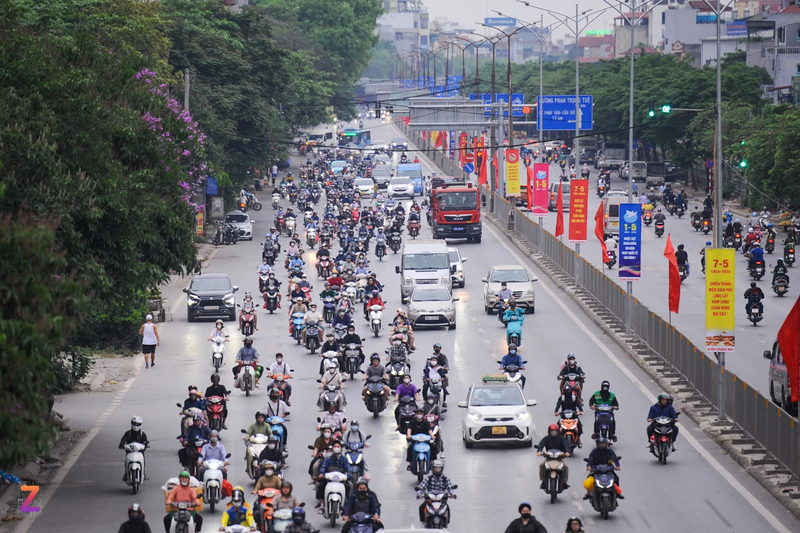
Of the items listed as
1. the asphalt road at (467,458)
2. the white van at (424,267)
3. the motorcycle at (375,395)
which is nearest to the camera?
the asphalt road at (467,458)

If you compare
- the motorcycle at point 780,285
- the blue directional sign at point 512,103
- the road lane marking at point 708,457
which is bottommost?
the road lane marking at point 708,457

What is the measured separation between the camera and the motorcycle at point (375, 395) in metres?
27.5

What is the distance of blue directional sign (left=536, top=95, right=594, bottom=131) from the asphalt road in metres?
33.1

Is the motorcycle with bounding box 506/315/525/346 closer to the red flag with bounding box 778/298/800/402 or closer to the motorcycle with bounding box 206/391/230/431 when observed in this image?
the motorcycle with bounding box 206/391/230/431

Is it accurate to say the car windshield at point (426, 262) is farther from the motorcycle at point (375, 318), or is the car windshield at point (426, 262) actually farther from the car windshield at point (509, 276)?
the motorcycle at point (375, 318)

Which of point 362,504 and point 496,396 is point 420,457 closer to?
point 496,396

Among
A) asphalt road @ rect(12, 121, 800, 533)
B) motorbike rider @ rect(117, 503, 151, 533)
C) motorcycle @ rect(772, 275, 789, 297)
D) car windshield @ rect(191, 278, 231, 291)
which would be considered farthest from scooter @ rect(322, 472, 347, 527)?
motorcycle @ rect(772, 275, 789, 297)

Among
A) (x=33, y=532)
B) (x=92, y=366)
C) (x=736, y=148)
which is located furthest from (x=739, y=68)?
(x=33, y=532)

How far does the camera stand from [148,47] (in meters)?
59.4

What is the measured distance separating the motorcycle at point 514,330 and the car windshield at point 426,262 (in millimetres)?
9933

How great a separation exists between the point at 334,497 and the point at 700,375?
39.8ft

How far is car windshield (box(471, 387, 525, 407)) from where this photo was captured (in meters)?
24.8

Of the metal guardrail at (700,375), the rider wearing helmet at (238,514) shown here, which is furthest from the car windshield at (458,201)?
the rider wearing helmet at (238,514)

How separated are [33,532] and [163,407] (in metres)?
10.2
